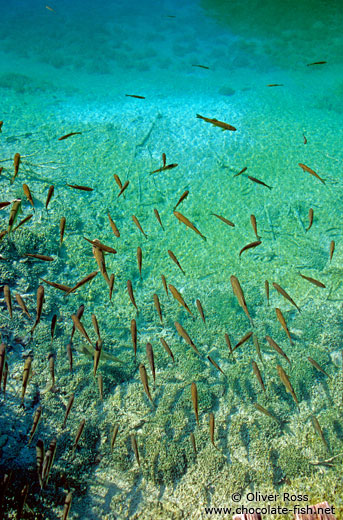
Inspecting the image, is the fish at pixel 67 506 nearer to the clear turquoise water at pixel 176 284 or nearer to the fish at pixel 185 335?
the clear turquoise water at pixel 176 284

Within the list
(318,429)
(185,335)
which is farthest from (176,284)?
(318,429)

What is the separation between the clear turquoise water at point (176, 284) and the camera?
108 inches

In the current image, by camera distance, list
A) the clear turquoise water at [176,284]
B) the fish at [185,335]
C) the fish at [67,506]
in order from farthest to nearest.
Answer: the fish at [185,335]
the clear turquoise water at [176,284]
the fish at [67,506]

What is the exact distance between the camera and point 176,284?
455cm

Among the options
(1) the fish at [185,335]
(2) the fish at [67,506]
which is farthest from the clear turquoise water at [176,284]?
(1) the fish at [185,335]

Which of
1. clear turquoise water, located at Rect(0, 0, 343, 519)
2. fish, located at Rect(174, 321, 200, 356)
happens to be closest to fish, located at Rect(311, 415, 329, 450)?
clear turquoise water, located at Rect(0, 0, 343, 519)

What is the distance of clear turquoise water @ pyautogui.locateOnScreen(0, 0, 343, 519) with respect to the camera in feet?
9.00

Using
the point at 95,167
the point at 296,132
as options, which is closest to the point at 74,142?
the point at 95,167

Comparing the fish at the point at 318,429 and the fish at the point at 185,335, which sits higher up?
the fish at the point at 185,335

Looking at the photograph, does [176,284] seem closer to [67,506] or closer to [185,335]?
[185,335]

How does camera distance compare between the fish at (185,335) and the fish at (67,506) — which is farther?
the fish at (185,335)

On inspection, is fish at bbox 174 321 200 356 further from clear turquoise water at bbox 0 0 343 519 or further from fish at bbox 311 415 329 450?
fish at bbox 311 415 329 450

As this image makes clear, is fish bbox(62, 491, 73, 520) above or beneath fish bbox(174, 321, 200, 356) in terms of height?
beneath

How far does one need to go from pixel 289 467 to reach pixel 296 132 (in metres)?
7.77
